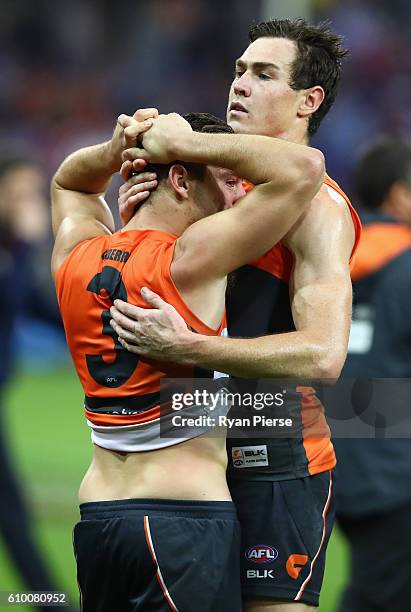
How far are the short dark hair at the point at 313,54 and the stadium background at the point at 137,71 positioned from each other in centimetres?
1161

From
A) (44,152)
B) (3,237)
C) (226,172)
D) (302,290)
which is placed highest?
(226,172)

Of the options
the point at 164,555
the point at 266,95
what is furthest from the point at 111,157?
the point at 164,555

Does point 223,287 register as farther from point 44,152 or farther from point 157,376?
point 44,152

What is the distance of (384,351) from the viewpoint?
5.55 m

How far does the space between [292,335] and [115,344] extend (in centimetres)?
60

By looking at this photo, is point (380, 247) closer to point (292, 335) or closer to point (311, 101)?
point (311, 101)

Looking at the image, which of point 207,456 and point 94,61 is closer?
point 207,456

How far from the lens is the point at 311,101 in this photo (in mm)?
4242

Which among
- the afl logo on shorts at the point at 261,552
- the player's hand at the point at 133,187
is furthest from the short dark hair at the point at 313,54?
the afl logo on shorts at the point at 261,552

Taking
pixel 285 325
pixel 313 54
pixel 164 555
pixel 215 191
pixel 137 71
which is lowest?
pixel 137 71

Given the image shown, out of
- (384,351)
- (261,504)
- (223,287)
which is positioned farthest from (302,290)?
(384,351)

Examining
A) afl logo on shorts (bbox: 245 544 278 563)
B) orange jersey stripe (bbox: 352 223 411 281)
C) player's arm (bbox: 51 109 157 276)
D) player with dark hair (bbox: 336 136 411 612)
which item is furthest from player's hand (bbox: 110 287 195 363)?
orange jersey stripe (bbox: 352 223 411 281)

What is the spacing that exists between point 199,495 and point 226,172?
1.12 meters

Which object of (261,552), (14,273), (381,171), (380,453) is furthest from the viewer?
(14,273)
